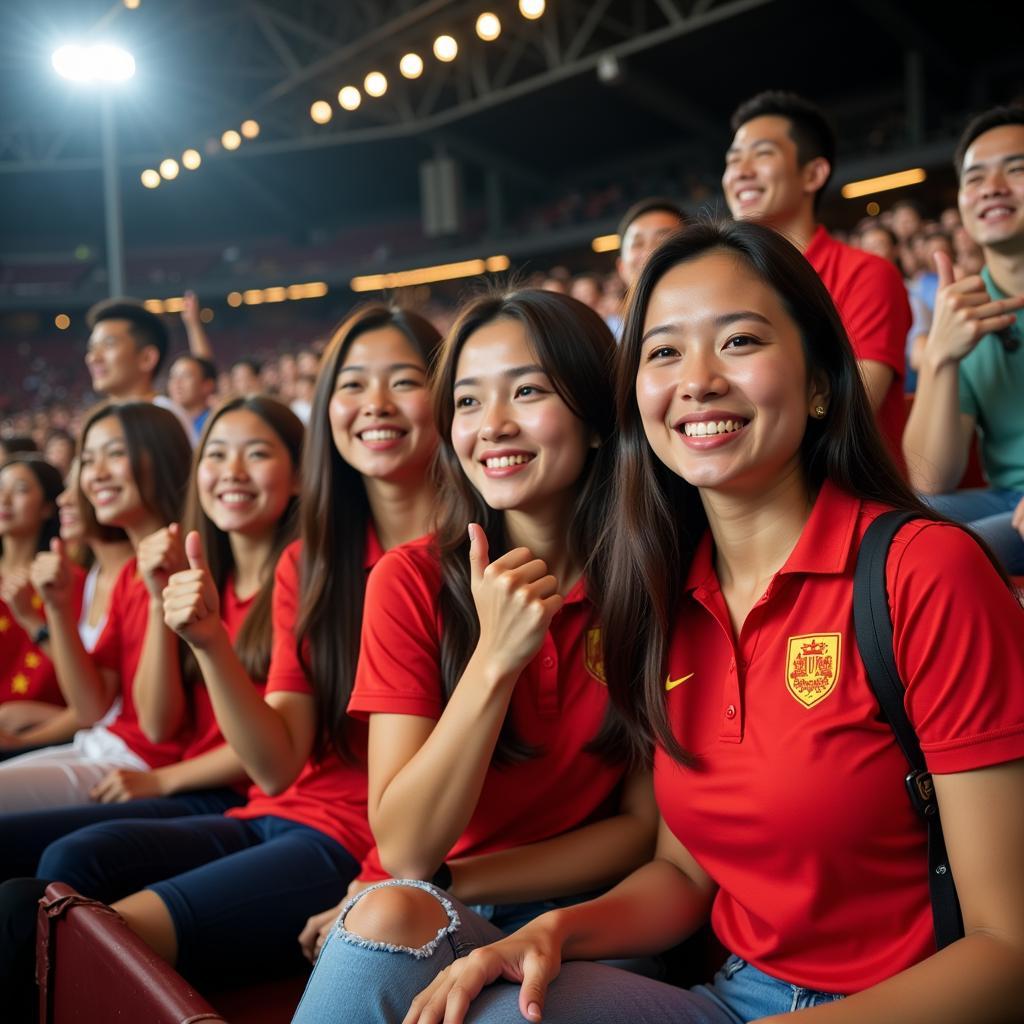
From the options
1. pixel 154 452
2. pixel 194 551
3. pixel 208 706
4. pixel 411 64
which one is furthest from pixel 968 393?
pixel 411 64

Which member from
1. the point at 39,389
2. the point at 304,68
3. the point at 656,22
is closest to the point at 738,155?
the point at 656,22

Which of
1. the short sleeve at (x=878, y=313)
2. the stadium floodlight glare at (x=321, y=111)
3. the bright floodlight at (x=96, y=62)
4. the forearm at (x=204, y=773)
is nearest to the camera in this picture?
the forearm at (x=204, y=773)

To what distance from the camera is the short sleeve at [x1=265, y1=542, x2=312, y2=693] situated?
234 centimetres

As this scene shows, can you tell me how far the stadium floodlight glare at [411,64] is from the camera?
1566 centimetres

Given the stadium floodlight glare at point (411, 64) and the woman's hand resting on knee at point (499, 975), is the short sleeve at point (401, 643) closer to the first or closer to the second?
the woman's hand resting on knee at point (499, 975)

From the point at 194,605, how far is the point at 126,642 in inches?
49.2

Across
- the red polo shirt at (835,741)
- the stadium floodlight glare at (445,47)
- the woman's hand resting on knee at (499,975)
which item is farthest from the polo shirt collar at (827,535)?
the stadium floodlight glare at (445,47)

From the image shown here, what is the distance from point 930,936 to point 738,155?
2.89 m

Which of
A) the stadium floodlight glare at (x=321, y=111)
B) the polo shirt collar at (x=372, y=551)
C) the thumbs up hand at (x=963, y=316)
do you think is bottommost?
the polo shirt collar at (x=372, y=551)

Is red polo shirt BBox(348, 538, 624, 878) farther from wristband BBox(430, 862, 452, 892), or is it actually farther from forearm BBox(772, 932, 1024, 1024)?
forearm BBox(772, 932, 1024, 1024)

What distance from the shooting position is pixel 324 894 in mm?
2150

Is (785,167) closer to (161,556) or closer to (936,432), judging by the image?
(936,432)

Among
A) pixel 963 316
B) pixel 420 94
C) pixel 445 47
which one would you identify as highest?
pixel 420 94

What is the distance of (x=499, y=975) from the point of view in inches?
54.3
